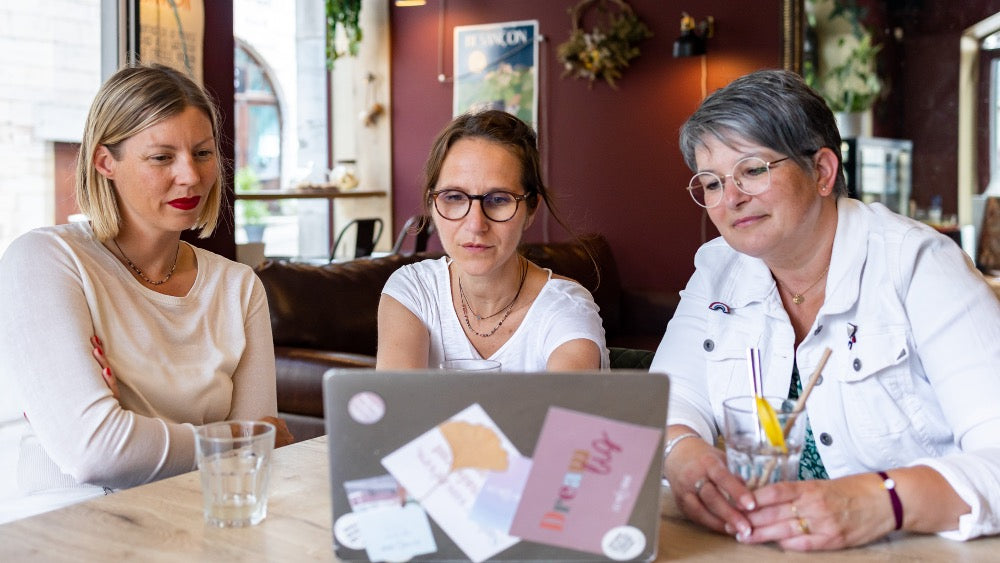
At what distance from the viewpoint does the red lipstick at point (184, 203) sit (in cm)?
187

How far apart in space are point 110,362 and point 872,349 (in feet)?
4.28

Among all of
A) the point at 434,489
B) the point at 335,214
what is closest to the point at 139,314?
the point at 434,489

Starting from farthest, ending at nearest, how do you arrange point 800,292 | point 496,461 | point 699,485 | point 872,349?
1. point 800,292
2. point 872,349
3. point 699,485
4. point 496,461

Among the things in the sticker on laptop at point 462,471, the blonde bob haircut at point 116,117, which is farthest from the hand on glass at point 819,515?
the blonde bob haircut at point 116,117

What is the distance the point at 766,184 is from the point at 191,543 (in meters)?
0.99

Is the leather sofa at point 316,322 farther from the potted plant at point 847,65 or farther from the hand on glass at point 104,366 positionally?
the potted plant at point 847,65

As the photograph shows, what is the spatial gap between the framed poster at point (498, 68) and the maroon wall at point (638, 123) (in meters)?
0.06

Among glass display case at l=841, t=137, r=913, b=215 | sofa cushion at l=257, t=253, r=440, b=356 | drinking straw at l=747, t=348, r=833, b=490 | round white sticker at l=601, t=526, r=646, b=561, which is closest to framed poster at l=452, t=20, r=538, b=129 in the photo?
glass display case at l=841, t=137, r=913, b=215

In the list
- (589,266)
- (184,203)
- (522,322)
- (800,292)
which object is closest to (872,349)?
(800,292)

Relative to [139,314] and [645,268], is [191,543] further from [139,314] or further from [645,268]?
[645,268]

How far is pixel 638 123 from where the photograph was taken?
6.23 meters

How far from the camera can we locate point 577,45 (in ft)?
20.4

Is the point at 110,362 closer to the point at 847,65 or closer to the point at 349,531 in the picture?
the point at 349,531

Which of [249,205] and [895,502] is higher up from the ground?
[249,205]
